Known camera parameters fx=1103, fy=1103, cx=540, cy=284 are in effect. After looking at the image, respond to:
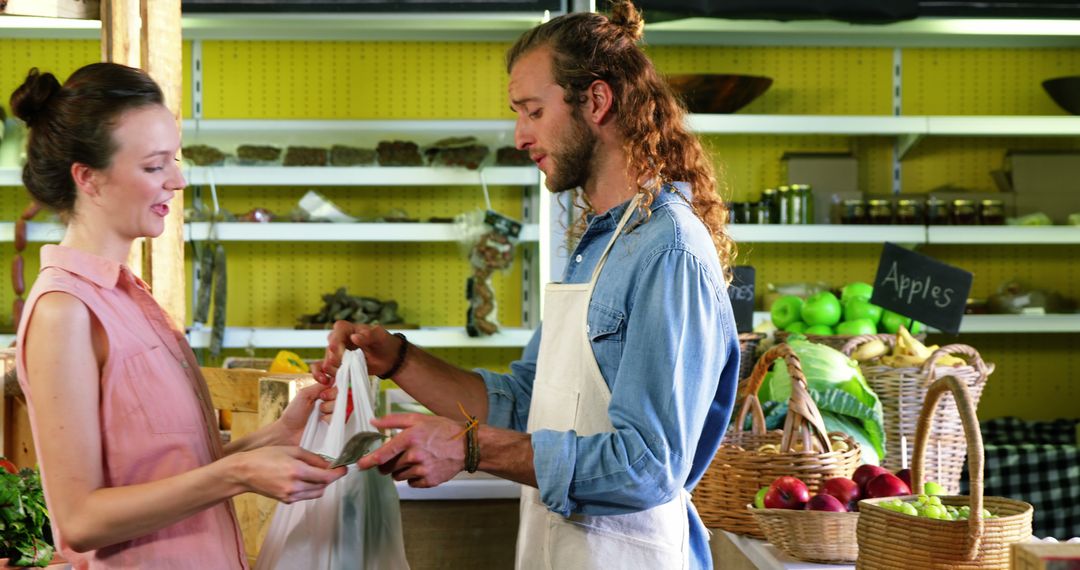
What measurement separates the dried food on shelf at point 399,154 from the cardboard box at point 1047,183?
8.61 feet

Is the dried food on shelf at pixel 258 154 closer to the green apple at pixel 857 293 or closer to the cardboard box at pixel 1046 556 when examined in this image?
the green apple at pixel 857 293

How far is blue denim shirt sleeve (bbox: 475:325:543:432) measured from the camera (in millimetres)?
1942

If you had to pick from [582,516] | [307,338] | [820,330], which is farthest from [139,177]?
[307,338]

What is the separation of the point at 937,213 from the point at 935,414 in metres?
1.98

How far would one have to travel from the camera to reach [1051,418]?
5199mm

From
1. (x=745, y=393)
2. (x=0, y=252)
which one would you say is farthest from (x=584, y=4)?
(x=0, y=252)

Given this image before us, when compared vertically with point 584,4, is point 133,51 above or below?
below

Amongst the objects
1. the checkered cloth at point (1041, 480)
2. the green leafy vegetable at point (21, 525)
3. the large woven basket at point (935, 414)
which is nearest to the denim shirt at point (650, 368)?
the green leafy vegetable at point (21, 525)

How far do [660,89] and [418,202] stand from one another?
3.35 metres

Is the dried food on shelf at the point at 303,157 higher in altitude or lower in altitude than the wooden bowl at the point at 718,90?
lower

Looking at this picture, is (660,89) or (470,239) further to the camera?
(470,239)

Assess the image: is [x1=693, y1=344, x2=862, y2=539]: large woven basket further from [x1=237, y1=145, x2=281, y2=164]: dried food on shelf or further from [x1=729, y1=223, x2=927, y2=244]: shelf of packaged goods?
[x1=237, y1=145, x2=281, y2=164]: dried food on shelf

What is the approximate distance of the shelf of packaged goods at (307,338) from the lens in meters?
4.38

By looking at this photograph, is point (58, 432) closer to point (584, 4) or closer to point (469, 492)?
point (469, 492)
